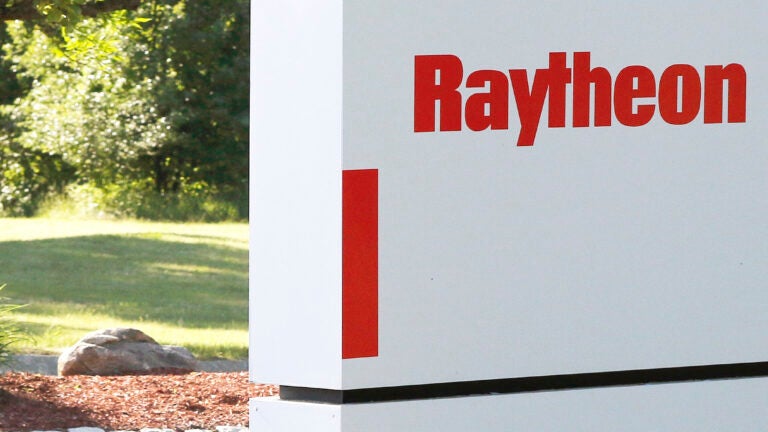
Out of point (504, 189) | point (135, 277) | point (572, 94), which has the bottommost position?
point (135, 277)

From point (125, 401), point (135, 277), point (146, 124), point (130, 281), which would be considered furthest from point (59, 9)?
point (146, 124)

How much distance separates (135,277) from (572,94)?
14142 millimetres

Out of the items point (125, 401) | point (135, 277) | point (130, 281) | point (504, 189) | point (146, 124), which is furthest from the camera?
point (146, 124)

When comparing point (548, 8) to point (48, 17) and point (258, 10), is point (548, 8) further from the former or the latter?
point (48, 17)

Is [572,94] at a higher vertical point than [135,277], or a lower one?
higher

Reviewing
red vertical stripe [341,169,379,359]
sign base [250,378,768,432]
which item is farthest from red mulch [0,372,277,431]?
red vertical stripe [341,169,379,359]

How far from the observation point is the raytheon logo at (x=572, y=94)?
384cm

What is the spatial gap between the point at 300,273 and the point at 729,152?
1.58 m

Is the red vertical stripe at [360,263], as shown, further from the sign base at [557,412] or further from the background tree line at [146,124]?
the background tree line at [146,124]

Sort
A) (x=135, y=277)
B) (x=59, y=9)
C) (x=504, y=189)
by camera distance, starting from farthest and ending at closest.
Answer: (x=135, y=277), (x=59, y=9), (x=504, y=189)

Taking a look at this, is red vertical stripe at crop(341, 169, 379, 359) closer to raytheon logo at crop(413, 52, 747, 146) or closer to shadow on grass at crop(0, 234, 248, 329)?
raytheon logo at crop(413, 52, 747, 146)

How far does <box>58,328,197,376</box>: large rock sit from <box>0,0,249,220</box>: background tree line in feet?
56.6

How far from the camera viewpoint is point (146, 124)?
26.9 meters

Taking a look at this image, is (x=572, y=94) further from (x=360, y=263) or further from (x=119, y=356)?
(x=119, y=356)
